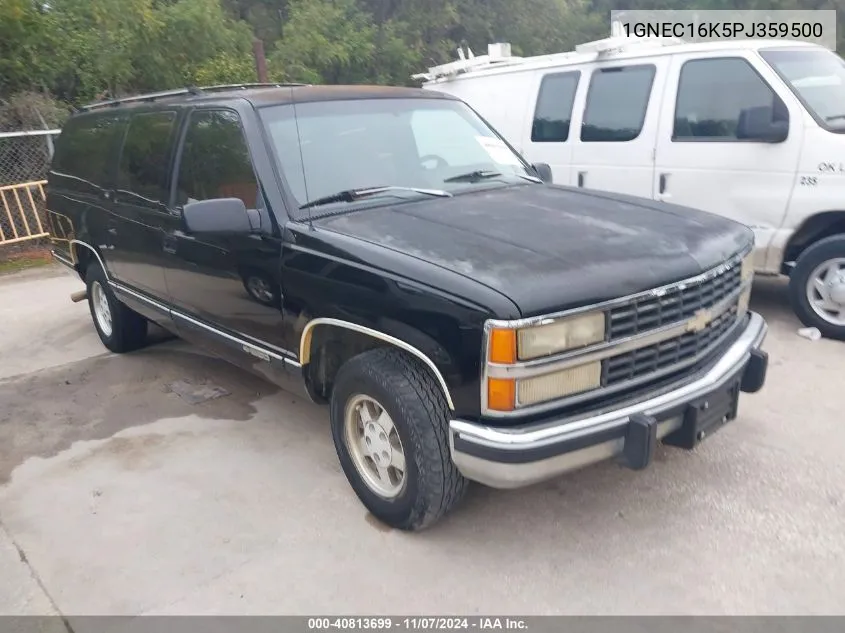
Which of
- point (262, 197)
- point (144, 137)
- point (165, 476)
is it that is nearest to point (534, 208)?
point (262, 197)

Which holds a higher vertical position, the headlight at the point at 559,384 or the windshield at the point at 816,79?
the windshield at the point at 816,79

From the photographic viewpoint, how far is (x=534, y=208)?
3.61m

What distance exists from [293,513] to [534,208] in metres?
1.85

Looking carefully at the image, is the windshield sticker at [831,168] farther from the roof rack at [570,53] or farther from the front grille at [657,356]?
the front grille at [657,356]

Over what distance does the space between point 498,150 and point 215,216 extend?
1789 millimetres

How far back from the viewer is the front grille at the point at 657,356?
2883mm

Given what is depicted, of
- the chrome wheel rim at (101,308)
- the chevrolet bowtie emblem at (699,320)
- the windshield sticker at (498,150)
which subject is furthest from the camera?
the chrome wheel rim at (101,308)

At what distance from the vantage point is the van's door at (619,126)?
6133mm

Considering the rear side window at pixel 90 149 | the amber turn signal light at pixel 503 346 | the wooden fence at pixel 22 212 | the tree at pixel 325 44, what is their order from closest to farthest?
1. the amber turn signal light at pixel 503 346
2. the rear side window at pixel 90 149
3. the wooden fence at pixel 22 212
4. the tree at pixel 325 44

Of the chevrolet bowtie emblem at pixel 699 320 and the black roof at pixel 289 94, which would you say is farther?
the black roof at pixel 289 94

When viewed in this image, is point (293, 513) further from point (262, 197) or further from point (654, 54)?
point (654, 54)

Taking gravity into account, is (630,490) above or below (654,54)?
below

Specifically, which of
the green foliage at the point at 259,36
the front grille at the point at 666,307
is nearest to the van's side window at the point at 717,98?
the front grille at the point at 666,307
